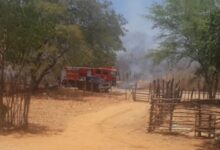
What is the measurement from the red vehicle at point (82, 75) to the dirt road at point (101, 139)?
2532 centimetres

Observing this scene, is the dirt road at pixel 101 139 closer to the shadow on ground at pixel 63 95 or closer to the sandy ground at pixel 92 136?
the sandy ground at pixel 92 136

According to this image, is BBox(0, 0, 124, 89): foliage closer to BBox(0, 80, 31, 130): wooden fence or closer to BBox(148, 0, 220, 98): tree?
BBox(0, 80, 31, 130): wooden fence

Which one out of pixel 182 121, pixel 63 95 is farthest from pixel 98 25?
pixel 182 121

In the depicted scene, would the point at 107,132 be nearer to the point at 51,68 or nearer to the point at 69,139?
the point at 69,139

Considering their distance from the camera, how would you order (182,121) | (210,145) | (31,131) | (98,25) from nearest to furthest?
(210,145)
(31,131)
(182,121)
(98,25)

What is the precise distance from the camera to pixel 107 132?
758 inches

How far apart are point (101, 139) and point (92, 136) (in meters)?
0.73

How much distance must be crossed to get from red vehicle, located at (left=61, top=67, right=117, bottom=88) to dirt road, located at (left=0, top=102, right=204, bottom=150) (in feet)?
83.1

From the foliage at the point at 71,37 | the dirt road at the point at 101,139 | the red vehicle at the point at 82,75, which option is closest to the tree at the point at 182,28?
the foliage at the point at 71,37

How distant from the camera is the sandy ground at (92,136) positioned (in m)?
15.9

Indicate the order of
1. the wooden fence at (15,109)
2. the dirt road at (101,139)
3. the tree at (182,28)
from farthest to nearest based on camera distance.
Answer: the tree at (182,28), the wooden fence at (15,109), the dirt road at (101,139)

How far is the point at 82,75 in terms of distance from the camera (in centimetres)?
4931

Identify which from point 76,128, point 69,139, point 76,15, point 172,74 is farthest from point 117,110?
point 172,74

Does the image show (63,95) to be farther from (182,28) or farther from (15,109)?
(15,109)
